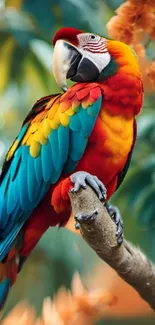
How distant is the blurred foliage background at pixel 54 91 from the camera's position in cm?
142

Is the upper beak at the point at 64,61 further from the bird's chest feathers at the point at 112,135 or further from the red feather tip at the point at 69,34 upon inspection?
the bird's chest feathers at the point at 112,135

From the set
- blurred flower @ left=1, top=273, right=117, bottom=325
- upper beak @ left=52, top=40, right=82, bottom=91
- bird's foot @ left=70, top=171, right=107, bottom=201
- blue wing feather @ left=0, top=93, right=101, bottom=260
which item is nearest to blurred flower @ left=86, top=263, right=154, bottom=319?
blurred flower @ left=1, top=273, right=117, bottom=325

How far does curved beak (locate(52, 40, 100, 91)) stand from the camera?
126 centimetres

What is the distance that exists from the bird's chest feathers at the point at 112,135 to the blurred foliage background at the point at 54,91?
0.88 ft

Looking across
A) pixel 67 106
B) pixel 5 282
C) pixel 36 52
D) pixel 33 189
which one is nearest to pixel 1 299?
pixel 5 282

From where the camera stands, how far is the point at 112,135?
1218mm

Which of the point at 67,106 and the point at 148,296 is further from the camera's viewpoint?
the point at 148,296

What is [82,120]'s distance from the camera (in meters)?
1.21

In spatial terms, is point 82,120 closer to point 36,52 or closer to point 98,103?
point 98,103

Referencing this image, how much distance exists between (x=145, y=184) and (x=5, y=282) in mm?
501

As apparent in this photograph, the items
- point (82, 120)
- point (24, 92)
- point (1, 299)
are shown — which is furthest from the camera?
point (24, 92)

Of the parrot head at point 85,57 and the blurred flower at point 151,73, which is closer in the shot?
the parrot head at point 85,57

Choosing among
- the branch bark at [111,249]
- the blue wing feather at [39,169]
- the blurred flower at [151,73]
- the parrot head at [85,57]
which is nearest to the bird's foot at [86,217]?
the branch bark at [111,249]

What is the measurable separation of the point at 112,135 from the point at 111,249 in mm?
277
